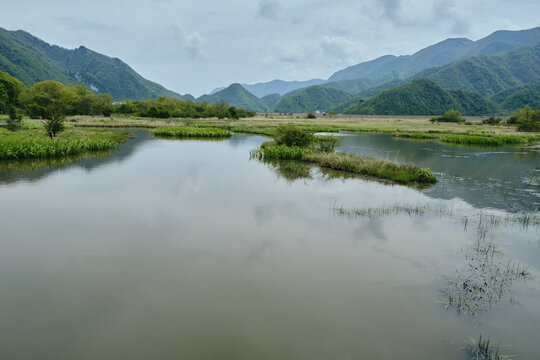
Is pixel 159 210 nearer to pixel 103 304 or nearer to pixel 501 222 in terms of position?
pixel 103 304

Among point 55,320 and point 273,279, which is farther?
point 273,279

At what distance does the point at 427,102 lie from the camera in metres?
186

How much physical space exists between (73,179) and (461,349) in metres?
23.3

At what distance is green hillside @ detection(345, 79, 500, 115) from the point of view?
181 metres

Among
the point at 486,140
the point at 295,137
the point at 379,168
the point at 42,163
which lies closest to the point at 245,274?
the point at 379,168

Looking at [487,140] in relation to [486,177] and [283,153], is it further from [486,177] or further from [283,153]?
[283,153]

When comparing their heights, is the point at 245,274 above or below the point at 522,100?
below

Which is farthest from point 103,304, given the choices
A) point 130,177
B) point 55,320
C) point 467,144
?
point 467,144

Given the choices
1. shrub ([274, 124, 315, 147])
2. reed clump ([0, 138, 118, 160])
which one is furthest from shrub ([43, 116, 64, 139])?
shrub ([274, 124, 315, 147])

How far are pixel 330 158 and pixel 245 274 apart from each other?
21.1 metres

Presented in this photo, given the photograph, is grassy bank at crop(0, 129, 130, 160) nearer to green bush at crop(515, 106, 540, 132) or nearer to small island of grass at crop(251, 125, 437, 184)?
small island of grass at crop(251, 125, 437, 184)

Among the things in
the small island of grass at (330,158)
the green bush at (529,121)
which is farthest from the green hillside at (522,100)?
the small island of grass at (330,158)

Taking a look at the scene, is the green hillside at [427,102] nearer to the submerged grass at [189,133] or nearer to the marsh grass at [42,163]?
the submerged grass at [189,133]

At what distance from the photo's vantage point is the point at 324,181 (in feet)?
75.6
